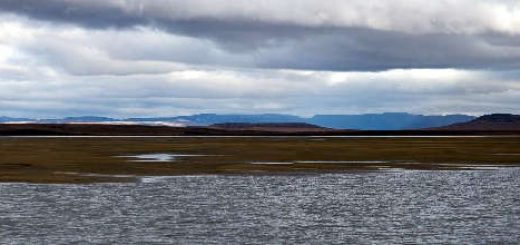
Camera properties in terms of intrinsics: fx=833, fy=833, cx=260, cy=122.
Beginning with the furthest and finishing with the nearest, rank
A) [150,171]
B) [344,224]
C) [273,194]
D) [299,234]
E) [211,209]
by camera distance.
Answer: [150,171], [273,194], [211,209], [344,224], [299,234]

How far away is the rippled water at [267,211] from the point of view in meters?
28.5

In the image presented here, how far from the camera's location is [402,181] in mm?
50406

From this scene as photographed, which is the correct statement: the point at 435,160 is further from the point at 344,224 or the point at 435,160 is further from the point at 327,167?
the point at 344,224

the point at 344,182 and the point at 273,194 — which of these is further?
the point at 344,182

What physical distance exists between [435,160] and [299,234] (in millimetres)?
46903

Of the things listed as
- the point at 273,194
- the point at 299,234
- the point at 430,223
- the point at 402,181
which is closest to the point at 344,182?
the point at 402,181

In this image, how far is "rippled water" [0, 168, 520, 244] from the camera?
28.5 meters

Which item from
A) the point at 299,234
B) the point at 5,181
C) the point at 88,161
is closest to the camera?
the point at 299,234

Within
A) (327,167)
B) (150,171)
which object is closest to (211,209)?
(150,171)

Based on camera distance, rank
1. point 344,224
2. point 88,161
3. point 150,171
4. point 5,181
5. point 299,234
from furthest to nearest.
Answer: point 88,161
point 150,171
point 5,181
point 344,224
point 299,234

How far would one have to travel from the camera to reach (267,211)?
1398 inches

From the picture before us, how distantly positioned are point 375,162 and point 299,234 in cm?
4268

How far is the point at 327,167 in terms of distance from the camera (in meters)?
62.5

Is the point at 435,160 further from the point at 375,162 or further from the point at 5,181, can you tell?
the point at 5,181
